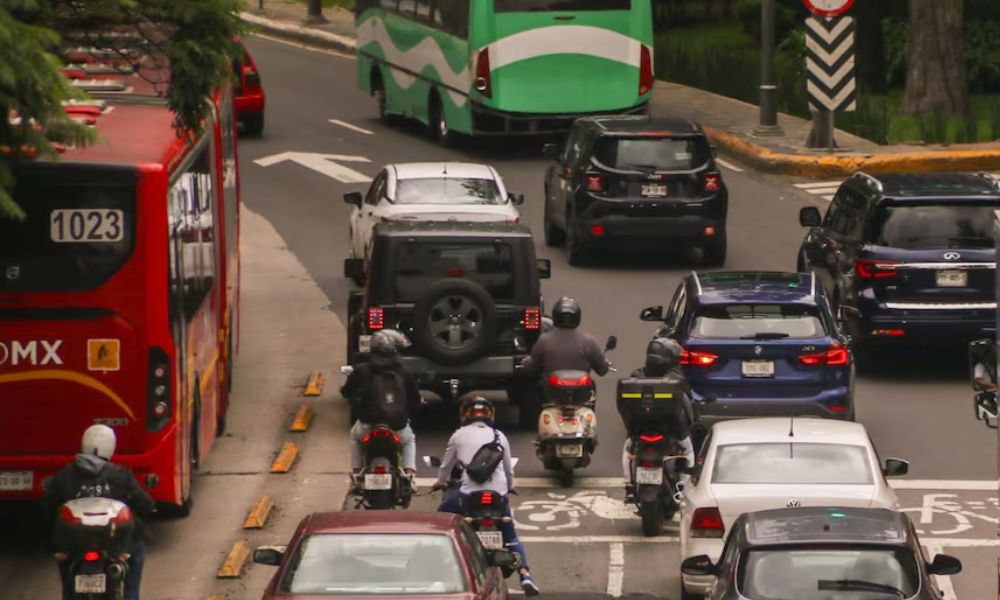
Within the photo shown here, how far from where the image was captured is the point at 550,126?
122ft

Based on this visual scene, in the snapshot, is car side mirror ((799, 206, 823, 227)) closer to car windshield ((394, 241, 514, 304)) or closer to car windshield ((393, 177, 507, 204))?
car windshield ((393, 177, 507, 204))

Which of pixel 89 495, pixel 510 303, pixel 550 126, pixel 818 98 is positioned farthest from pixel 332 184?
pixel 89 495

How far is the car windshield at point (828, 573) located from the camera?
12.5 metres

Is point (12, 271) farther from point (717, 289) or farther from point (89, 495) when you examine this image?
point (717, 289)

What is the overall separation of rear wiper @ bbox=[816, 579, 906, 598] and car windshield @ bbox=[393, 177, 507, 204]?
14.7 meters

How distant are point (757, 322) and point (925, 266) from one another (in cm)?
335

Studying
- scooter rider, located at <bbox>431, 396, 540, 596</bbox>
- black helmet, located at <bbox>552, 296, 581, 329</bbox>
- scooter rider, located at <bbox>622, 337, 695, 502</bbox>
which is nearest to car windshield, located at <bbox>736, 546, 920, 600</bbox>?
scooter rider, located at <bbox>431, 396, 540, 596</bbox>

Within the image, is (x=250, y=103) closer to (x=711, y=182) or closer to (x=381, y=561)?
(x=711, y=182)

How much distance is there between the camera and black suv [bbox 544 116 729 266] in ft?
95.5

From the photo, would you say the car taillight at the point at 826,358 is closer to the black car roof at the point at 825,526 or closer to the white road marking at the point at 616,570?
the white road marking at the point at 616,570

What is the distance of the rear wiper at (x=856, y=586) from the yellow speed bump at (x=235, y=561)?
234 inches

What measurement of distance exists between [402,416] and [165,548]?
6.88 feet

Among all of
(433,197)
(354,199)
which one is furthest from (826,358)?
(354,199)

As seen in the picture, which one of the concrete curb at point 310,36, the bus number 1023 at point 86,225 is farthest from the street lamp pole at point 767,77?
the bus number 1023 at point 86,225
